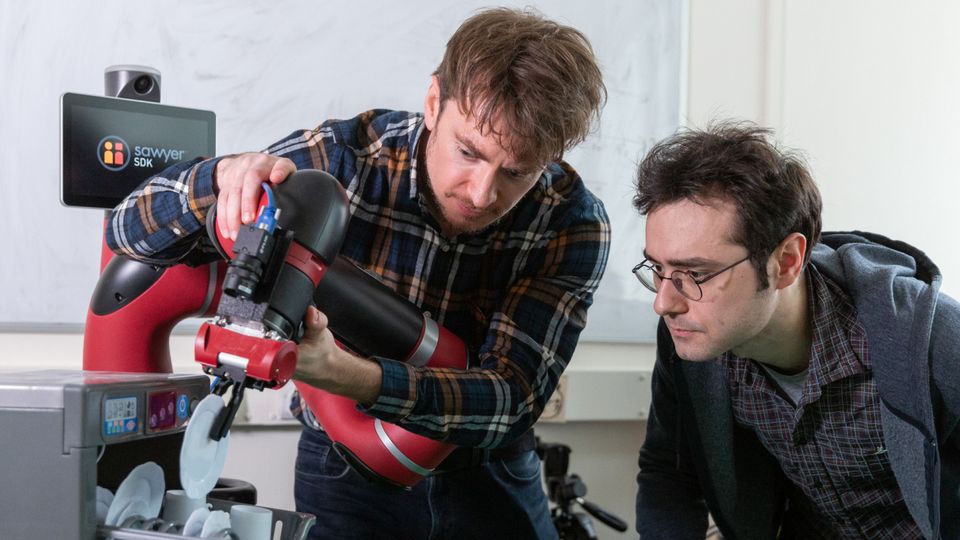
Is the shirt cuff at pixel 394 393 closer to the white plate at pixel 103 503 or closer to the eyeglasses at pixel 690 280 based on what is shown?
the white plate at pixel 103 503

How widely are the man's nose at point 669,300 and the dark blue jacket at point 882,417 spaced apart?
166mm

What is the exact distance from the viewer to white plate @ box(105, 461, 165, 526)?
86 centimetres

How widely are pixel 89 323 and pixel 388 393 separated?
0.40 meters

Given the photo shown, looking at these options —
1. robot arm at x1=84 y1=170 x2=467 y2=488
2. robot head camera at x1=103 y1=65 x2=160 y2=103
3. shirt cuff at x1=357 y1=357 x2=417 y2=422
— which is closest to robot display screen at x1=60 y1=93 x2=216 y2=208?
robot head camera at x1=103 y1=65 x2=160 y2=103

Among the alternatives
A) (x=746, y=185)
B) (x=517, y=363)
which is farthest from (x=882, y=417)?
(x=517, y=363)

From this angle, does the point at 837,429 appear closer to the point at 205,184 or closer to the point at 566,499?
the point at 566,499

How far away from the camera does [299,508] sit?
150cm

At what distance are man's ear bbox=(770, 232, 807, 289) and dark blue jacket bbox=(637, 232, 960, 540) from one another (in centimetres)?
9

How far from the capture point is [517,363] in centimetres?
136

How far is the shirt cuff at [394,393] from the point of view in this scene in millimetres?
1159

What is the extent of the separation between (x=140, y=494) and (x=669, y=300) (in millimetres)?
869

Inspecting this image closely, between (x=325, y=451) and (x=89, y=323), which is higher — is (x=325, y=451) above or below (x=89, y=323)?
below

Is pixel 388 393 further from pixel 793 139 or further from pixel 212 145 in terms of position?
pixel 793 139

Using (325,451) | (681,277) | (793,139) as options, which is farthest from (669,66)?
(325,451)
